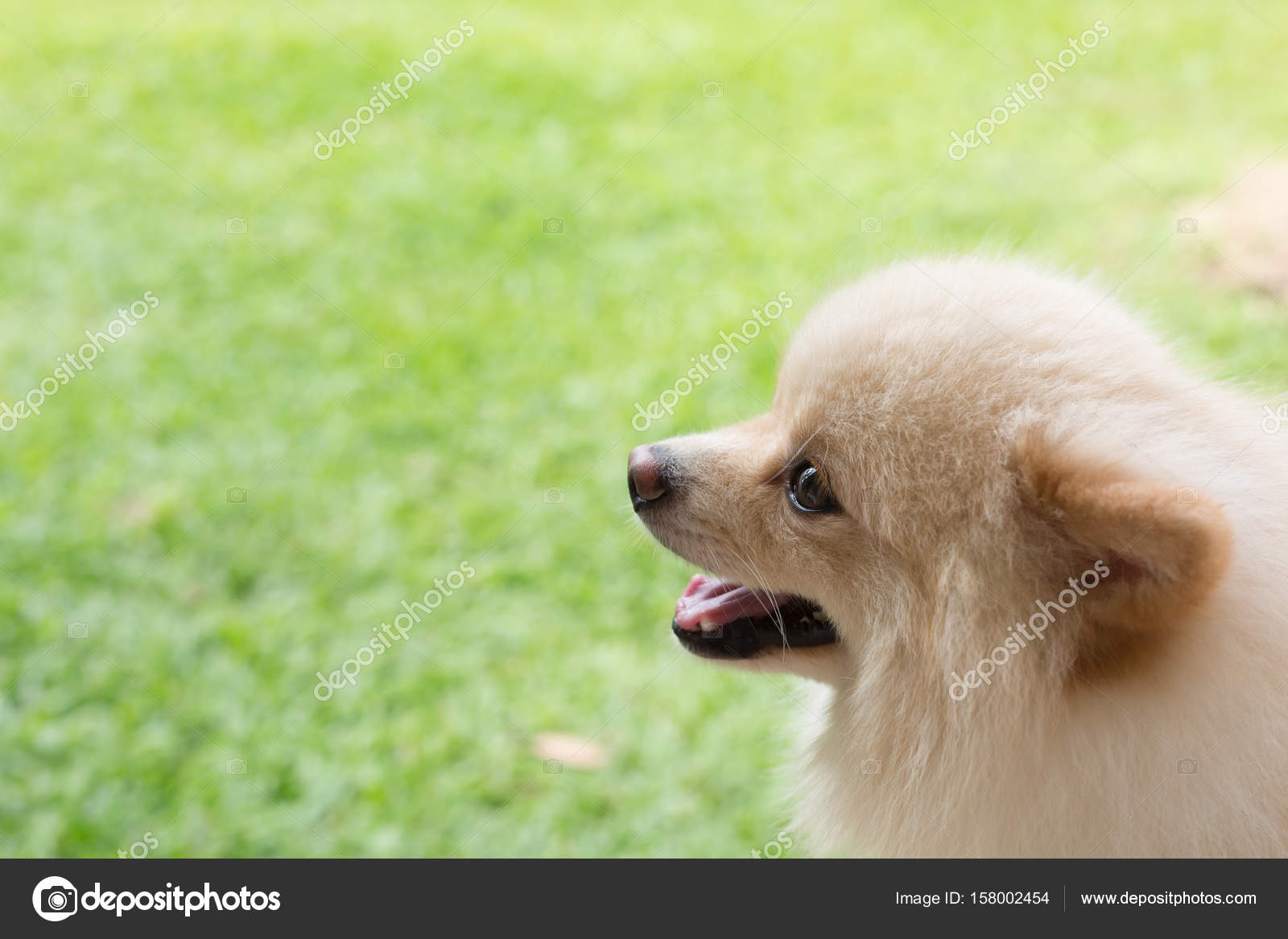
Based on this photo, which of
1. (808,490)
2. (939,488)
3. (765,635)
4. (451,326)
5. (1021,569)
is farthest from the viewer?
(451,326)

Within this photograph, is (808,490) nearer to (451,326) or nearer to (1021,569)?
(1021,569)

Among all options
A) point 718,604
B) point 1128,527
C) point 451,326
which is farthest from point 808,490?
point 451,326

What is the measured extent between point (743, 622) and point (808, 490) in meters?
0.43

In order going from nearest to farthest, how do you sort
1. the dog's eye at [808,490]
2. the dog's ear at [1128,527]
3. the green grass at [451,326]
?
the dog's ear at [1128,527] → the dog's eye at [808,490] → the green grass at [451,326]

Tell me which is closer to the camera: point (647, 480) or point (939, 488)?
point (939, 488)

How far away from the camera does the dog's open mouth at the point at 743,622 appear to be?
2357 millimetres

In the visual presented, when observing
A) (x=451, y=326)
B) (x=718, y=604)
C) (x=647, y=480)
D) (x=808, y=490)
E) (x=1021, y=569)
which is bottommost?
(x=1021, y=569)

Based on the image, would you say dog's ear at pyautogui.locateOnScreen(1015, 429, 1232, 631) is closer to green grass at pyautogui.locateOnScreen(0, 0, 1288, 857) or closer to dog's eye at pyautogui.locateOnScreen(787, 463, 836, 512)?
dog's eye at pyautogui.locateOnScreen(787, 463, 836, 512)

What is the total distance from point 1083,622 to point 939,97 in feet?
22.5

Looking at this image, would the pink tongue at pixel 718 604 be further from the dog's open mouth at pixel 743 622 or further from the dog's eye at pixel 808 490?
the dog's eye at pixel 808 490

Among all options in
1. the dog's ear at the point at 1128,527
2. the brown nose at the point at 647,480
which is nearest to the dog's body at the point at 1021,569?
the dog's ear at the point at 1128,527

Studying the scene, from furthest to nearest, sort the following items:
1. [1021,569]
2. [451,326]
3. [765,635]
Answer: [451,326], [765,635], [1021,569]

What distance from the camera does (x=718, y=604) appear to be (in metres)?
2.59

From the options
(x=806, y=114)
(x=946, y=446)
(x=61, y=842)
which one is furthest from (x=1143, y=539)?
(x=806, y=114)
